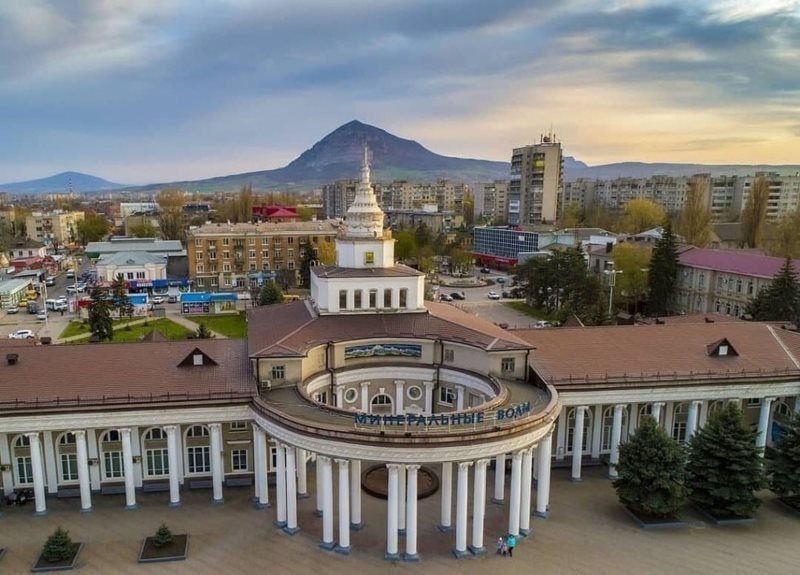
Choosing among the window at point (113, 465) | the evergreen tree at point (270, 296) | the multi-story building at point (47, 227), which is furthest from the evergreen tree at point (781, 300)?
the multi-story building at point (47, 227)

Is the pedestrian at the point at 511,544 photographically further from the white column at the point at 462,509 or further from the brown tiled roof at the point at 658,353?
the brown tiled roof at the point at 658,353

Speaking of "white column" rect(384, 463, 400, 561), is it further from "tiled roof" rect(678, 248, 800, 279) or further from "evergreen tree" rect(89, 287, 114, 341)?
"tiled roof" rect(678, 248, 800, 279)

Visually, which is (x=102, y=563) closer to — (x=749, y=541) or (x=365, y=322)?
(x=365, y=322)

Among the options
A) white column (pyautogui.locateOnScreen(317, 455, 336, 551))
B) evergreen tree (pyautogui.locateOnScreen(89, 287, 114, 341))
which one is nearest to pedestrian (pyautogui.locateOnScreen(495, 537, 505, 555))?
white column (pyautogui.locateOnScreen(317, 455, 336, 551))

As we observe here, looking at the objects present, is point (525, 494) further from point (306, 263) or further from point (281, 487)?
point (306, 263)

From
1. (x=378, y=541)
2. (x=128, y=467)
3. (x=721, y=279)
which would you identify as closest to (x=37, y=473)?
(x=128, y=467)

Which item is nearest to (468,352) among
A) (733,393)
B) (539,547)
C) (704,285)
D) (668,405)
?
(539,547)
